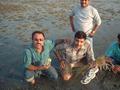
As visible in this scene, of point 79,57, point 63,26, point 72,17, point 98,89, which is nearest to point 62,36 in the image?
point 63,26

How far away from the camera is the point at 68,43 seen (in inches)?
294

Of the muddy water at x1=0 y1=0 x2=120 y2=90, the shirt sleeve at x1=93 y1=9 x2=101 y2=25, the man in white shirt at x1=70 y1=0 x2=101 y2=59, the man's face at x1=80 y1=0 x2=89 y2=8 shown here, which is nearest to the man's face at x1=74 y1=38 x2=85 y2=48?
the man in white shirt at x1=70 y1=0 x2=101 y2=59

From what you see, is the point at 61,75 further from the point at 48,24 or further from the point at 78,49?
the point at 48,24

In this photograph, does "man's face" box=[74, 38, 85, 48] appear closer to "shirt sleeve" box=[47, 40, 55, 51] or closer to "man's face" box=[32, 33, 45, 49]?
"shirt sleeve" box=[47, 40, 55, 51]

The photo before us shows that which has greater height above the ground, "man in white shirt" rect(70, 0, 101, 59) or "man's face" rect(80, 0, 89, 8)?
"man's face" rect(80, 0, 89, 8)

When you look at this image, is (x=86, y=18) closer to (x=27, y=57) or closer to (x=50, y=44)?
(x=50, y=44)

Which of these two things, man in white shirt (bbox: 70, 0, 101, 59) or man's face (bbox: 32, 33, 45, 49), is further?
man in white shirt (bbox: 70, 0, 101, 59)

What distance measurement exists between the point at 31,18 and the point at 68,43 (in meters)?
6.44

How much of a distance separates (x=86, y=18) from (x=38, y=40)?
1.98 meters

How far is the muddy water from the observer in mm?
8247

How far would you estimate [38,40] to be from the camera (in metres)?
6.58

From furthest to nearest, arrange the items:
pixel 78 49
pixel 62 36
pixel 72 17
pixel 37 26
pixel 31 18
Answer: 1. pixel 31 18
2. pixel 37 26
3. pixel 62 36
4. pixel 72 17
5. pixel 78 49

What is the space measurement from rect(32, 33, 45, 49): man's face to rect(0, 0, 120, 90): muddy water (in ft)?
3.47

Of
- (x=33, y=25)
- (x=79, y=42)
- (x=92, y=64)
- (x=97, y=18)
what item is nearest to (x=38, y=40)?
(x=79, y=42)
